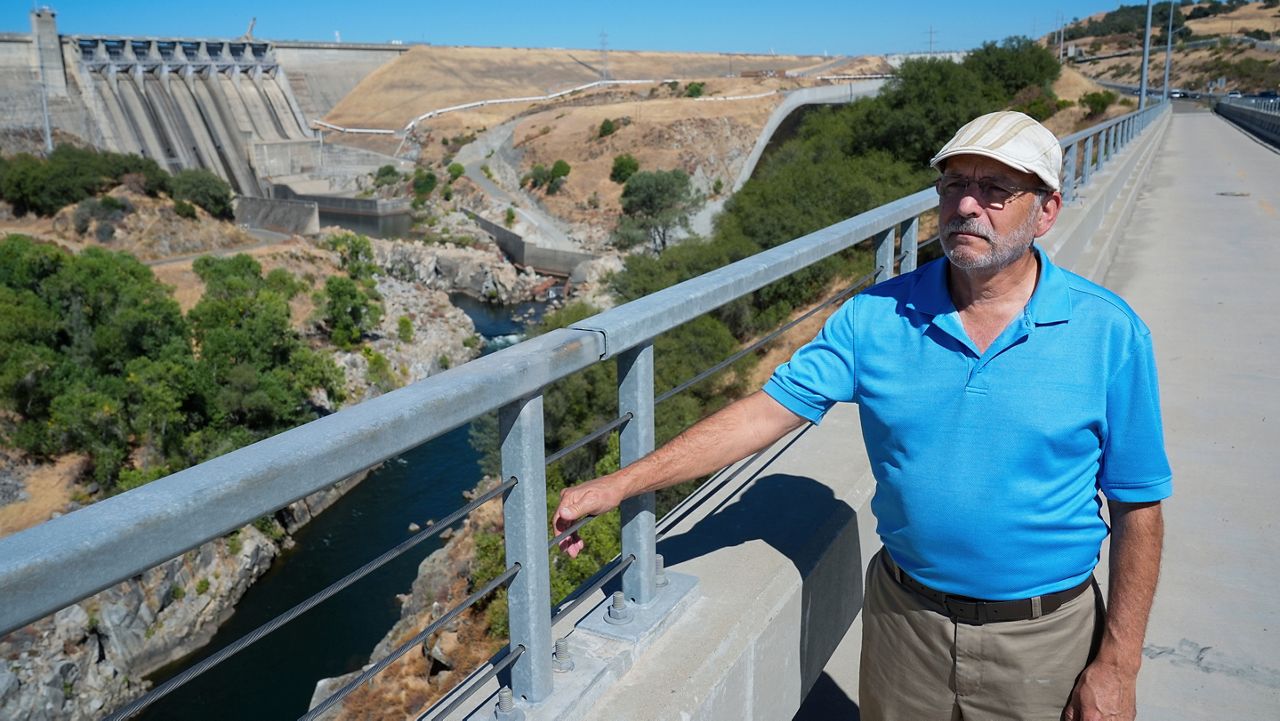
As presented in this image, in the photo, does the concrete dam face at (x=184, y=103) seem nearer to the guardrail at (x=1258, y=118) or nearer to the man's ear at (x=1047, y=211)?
the guardrail at (x=1258, y=118)

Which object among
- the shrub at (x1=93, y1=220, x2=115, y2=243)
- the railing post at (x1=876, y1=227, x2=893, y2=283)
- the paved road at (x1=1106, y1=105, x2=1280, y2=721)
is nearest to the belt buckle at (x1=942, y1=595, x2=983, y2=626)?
the paved road at (x1=1106, y1=105, x2=1280, y2=721)

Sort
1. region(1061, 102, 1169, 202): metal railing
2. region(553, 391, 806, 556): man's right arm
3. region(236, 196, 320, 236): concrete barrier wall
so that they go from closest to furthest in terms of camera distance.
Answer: region(553, 391, 806, 556): man's right arm
region(1061, 102, 1169, 202): metal railing
region(236, 196, 320, 236): concrete barrier wall

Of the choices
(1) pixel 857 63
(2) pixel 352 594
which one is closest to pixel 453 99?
(1) pixel 857 63

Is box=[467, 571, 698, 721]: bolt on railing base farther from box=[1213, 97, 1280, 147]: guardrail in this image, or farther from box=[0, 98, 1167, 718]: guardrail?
box=[1213, 97, 1280, 147]: guardrail

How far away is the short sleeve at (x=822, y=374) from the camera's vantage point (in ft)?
7.57

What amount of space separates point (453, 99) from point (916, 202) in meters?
91.1

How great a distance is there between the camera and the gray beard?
214 cm

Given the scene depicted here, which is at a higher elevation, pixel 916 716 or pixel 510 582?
pixel 510 582

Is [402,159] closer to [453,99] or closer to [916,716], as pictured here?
[453,99]

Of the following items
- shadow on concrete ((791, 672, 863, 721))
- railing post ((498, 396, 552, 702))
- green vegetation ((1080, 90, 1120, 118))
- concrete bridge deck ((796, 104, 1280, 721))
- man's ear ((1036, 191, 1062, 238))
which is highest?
green vegetation ((1080, 90, 1120, 118))

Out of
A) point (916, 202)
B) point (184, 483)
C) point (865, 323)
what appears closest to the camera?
point (184, 483)

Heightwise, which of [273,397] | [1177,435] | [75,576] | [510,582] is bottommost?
[273,397]

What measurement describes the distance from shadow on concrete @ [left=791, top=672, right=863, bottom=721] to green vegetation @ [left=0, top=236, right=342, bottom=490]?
24526 millimetres

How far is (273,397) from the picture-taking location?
2828 centimetres
